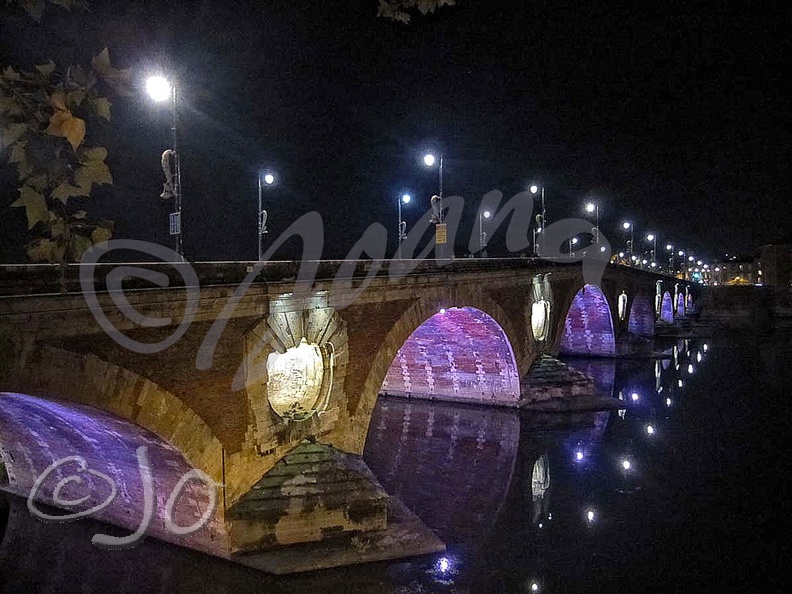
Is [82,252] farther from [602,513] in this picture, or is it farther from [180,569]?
[602,513]

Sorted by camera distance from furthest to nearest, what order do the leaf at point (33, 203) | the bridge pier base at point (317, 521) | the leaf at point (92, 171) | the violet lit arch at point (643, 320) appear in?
the violet lit arch at point (643, 320)
the bridge pier base at point (317, 521)
the leaf at point (92, 171)
the leaf at point (33, 203)

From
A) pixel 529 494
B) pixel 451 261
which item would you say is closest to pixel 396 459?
pixel 529 494

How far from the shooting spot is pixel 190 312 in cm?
995

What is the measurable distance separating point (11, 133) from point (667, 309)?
6811cm

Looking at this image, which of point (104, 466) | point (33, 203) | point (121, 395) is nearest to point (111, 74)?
point (33, 203)

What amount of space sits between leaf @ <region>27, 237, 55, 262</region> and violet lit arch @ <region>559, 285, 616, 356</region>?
127 ft

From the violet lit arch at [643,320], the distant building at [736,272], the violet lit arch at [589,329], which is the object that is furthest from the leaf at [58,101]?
the distant building at [736,272]

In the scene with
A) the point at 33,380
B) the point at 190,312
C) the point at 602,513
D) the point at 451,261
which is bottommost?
the point at 602,513

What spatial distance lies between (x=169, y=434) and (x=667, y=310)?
62.3 metres

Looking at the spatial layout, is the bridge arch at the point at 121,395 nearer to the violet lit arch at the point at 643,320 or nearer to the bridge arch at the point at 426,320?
the bridge arch at the point at 426,320

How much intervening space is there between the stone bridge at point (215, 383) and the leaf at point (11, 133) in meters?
4.38

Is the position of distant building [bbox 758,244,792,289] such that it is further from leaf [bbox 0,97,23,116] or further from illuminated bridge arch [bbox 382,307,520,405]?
leaf [bbox 0,97,23,116]

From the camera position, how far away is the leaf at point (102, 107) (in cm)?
210

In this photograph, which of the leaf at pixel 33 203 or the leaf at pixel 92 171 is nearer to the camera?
the leaf at pixel 33 203
